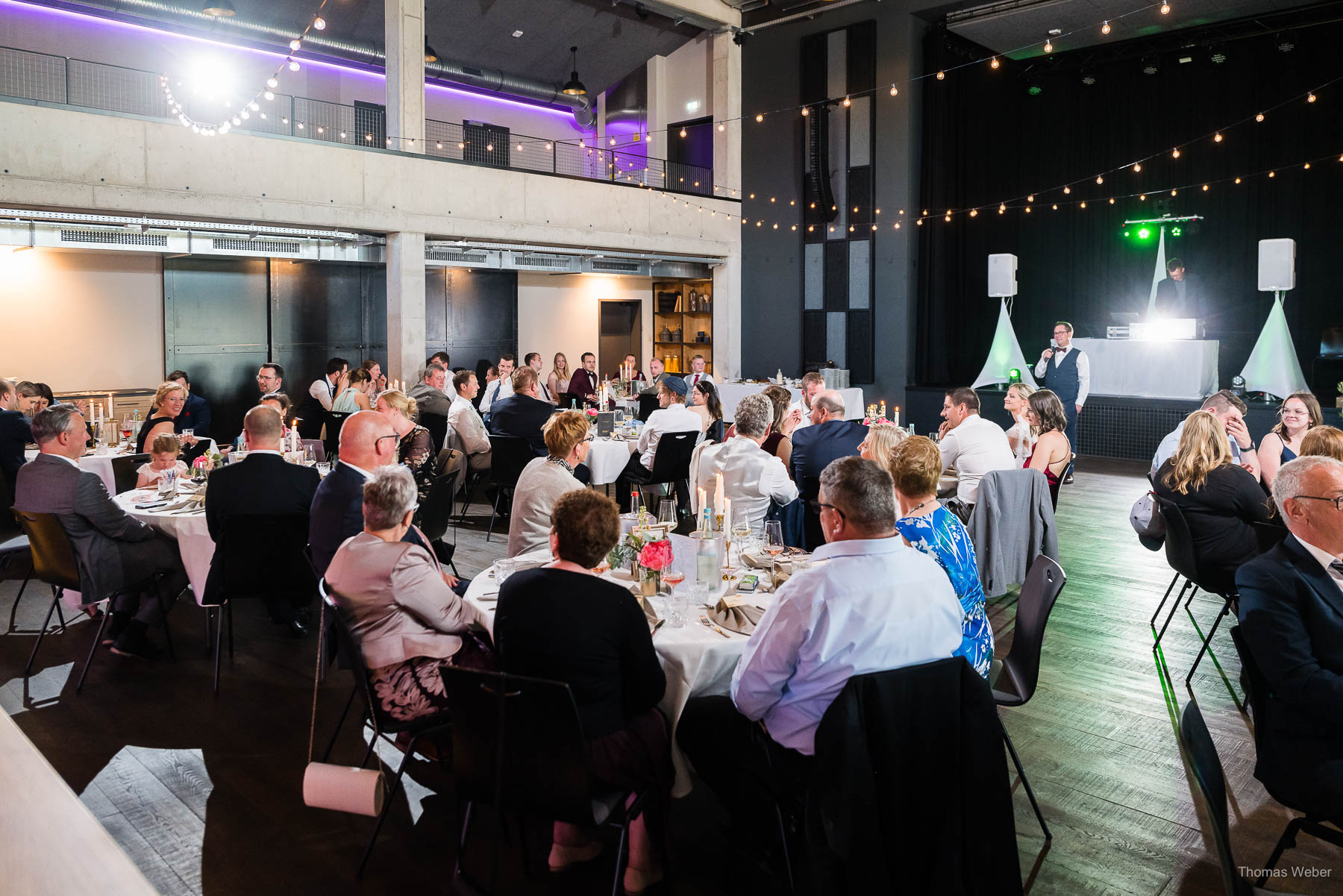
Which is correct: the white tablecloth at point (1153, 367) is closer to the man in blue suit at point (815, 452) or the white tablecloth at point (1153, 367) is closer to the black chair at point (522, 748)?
the man in blue suit at point (815, 452)

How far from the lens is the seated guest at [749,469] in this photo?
498cm

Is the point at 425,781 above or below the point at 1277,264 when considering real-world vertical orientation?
below

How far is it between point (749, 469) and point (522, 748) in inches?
108

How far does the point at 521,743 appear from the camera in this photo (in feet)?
8.03

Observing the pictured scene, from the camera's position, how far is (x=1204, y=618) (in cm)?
553

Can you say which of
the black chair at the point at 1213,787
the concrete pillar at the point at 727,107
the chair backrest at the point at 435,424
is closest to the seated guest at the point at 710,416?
the chair backrest at the point at 435,424

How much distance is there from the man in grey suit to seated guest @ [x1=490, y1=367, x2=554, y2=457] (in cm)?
314

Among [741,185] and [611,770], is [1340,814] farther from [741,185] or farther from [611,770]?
[741,185]

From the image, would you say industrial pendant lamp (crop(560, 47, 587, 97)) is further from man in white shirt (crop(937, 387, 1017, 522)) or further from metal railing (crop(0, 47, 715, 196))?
man in white shirt (crop(937, 387, 1017, 522))

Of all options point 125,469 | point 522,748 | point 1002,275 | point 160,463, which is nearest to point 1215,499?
point 522,748

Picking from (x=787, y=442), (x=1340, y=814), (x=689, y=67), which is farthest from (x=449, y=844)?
(x=689, y=67)

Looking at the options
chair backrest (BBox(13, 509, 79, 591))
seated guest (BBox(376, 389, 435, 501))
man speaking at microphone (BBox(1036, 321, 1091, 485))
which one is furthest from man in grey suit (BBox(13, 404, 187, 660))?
man speaking at microphone (BBox(1036, 321, 1091, 485))

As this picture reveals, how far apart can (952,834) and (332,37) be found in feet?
47.9

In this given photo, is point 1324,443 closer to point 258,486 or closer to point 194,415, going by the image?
point 258,486
